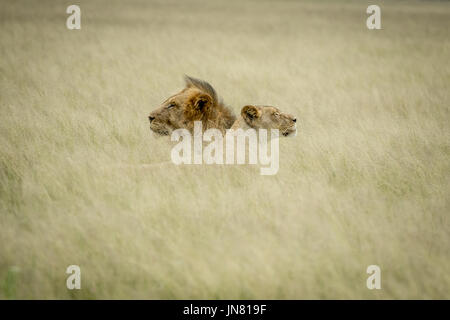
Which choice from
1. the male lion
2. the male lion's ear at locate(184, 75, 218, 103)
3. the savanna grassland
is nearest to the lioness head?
the savanna grassland

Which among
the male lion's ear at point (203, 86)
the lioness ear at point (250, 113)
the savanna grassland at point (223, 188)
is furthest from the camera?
the male lion's ear at point (203, 86)

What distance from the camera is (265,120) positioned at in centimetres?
562

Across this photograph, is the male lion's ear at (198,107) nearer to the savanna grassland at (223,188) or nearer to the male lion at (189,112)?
the male lion at (189,112)

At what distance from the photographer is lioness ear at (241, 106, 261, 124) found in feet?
17.5

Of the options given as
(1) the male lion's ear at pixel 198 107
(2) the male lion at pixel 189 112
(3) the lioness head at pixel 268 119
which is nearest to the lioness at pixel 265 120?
(3) the lioness head at pixel 268 119

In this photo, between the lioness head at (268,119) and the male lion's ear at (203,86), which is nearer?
the lioness head at (268,119)

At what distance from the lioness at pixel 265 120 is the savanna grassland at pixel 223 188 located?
1.18 feet

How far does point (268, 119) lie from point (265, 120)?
0.06m

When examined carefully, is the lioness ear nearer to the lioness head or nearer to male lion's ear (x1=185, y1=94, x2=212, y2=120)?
the lioness head

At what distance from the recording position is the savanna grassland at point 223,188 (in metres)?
3.21

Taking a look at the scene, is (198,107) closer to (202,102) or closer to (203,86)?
(202,102)

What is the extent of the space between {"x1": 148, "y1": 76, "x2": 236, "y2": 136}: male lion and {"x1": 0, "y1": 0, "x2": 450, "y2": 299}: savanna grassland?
0.42 metres

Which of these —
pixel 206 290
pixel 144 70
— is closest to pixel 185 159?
pixel 206 290
